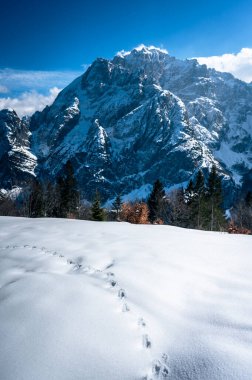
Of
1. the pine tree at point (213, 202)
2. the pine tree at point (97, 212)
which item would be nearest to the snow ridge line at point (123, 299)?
the pine tree at point (97, 212)

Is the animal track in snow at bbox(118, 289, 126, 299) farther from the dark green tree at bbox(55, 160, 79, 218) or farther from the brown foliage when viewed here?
the dark green tree at bbox(55, 160, 79, 218)

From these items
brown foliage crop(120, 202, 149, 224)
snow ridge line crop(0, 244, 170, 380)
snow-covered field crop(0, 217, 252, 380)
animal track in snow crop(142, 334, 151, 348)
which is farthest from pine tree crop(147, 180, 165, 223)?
animal track in snow crop(142, 334, 151, 348)

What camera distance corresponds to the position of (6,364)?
4.31 m

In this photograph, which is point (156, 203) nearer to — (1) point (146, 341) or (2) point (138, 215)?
(2) point (138, 215)

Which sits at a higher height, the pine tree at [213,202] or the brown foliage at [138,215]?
the pine tree at [213,202]

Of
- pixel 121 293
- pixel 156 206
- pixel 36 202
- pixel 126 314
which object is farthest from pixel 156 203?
pixel 126 314

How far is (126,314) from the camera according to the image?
5402 millimetres

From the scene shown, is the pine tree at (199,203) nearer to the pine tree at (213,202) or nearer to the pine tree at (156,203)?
the pine tree at (213,202)

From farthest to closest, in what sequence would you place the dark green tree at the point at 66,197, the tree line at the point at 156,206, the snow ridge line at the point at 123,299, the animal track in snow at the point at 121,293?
the dark green tree at the point at 66,197
the tree line at the point at 156,206
the animal track in snow at the point at 121,293
the snow ridge line at the point at 123,299

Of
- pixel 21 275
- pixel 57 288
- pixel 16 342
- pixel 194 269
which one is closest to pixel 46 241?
pixel 21 275

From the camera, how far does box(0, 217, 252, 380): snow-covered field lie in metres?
4.14

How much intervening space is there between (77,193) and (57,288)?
55846 mm

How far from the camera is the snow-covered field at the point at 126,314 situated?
13.6ft

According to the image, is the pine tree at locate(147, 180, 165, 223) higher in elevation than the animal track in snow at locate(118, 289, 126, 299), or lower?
higher
